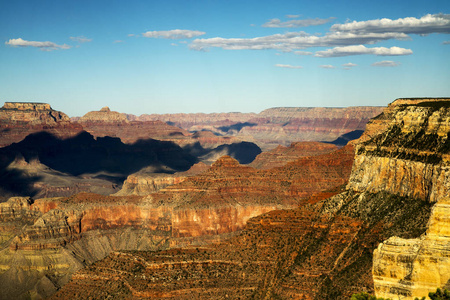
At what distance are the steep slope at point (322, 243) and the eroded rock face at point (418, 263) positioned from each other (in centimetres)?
1262

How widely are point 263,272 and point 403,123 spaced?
2239 centimetres

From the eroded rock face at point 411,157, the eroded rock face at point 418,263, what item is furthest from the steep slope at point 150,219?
the eroded rock face at point 418,263

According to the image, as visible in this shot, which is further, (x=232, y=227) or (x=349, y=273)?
(x=232, y=227)

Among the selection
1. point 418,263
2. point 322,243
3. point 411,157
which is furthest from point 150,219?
point 418,263

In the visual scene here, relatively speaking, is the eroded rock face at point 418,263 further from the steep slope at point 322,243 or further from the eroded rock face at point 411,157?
the eroded rock face at point 411,157

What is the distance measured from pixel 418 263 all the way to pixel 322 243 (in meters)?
27.7

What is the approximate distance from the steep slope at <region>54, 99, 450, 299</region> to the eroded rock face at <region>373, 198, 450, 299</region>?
12620 millimetres

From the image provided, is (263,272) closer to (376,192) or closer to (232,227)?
(376,192)

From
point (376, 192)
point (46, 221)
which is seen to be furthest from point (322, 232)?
point (46, 221)

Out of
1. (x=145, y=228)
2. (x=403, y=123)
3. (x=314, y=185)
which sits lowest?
(x=145, y=228)

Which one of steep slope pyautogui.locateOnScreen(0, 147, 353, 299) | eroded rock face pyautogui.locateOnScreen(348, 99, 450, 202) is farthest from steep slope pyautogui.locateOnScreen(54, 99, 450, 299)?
steep slope pyautogui.locateOnScreen(0, 147, 353, 299)

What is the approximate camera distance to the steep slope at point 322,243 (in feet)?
→ 219

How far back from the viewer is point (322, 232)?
→ 75.8 m

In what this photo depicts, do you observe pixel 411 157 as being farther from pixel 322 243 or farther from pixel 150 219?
pixel 150 219
